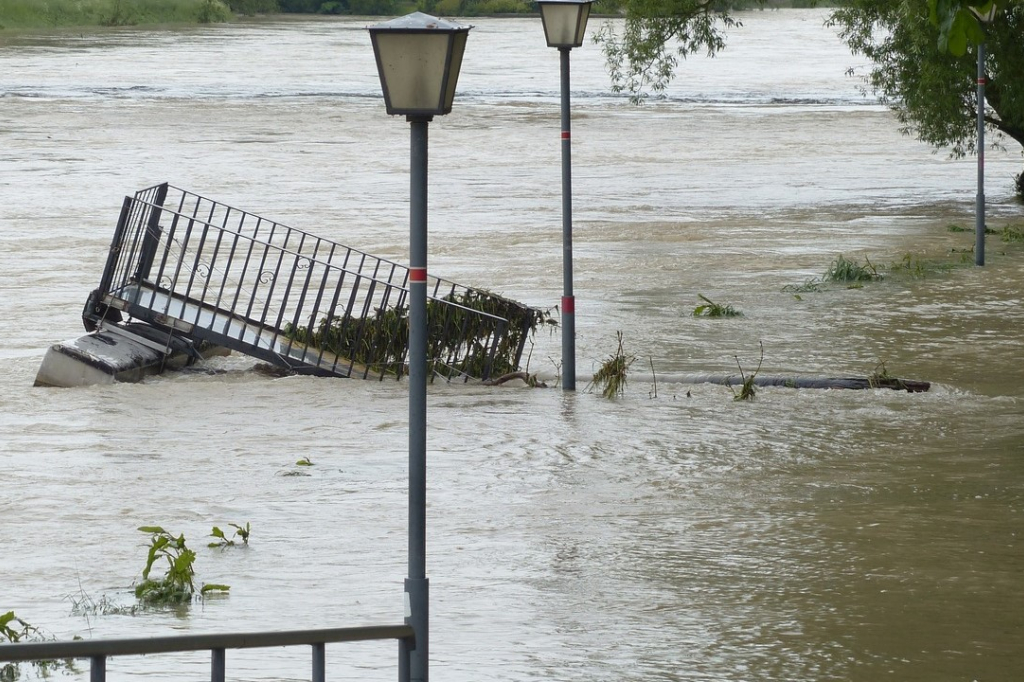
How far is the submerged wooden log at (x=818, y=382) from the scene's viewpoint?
13312 millimetres

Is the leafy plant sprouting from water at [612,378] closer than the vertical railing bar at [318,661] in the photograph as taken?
No

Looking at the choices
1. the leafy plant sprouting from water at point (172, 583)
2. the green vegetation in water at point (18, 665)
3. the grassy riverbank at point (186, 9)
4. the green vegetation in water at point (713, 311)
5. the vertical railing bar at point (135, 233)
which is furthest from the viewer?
the grassy riverbank at point (186, 9)

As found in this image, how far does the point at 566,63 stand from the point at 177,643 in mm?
9836

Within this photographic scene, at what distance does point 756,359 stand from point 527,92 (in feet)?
163

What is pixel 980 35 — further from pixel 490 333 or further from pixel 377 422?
pixel 490 333

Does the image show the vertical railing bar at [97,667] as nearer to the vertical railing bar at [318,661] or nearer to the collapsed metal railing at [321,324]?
the vertical railing bar at [318,661]

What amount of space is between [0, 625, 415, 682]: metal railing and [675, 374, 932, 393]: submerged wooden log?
9073mm

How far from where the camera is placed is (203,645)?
4.08 meters

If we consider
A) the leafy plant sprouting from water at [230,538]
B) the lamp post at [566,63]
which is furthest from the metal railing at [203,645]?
the lamp post at [566,63]

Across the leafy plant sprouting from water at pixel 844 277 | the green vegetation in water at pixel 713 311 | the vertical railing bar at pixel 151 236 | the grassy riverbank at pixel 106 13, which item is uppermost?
the grassy riverbank at pixel 106 13

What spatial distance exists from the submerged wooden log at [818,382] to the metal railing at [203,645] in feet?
29.8

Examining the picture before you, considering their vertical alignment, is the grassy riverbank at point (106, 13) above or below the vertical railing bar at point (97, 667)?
above

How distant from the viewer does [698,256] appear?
23.2m

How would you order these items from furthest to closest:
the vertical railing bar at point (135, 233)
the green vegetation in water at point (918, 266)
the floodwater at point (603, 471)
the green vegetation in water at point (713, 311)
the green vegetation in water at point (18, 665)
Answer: the green vegetation in water at point (918, 266)
the green vegetation in water at point (713, 311)
the vertical railing bar at point (135, 233)
the floodwater at point (603, 471)
the green vegetation in water at point (18, 665)
